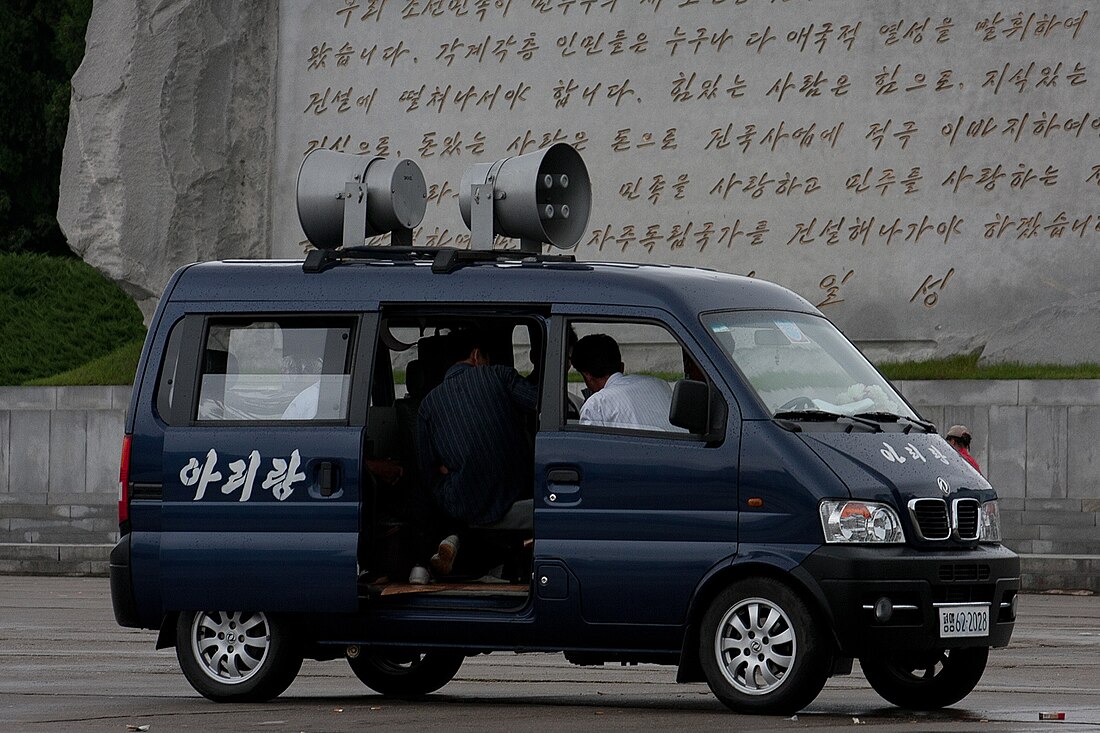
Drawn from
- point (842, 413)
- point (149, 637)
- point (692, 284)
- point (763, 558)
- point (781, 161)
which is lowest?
point (149, 637)

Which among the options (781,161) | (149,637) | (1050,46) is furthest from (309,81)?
(149,637)

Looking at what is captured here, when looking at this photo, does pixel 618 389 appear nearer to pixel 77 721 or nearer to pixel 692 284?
pixel 692 284

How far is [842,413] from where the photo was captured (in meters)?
9.40

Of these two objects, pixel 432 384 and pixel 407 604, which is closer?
pixel 407 604

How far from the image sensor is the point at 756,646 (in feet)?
29.5

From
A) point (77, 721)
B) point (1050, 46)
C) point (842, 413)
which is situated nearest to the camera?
point (77, 721)

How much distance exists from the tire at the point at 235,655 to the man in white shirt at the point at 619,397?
72.9 inches

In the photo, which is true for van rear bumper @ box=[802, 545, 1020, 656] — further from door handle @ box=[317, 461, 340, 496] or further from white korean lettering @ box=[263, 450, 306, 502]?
white korean lettering @ box=[263, 450, 306, 502]

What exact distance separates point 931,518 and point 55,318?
28.0 metres

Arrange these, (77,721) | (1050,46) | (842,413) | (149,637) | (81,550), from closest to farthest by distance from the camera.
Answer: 1. (77,721)
2. (842,413)
3. (149,637)
4. (1050,46)
5. (81,550)

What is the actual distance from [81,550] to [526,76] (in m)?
6.67

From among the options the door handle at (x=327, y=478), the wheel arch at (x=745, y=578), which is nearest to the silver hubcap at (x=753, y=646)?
the wheel arch at (x=745, y=578)

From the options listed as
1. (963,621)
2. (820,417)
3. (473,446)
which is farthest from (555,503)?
(963,621)

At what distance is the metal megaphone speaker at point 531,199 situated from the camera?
34.4ft
